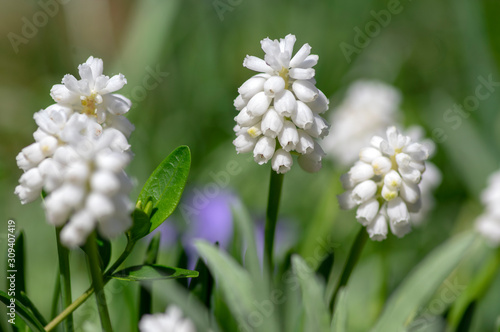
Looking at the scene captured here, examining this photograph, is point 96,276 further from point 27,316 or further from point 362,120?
point 362,120

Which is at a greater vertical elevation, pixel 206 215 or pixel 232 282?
pixel 206 215

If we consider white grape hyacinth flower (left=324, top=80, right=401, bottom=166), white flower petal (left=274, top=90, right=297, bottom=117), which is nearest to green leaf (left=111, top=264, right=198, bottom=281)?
white flower petal (left=274, top=90, right=297, bottom=117)

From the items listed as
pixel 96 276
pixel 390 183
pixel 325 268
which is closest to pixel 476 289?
pixel 325 268

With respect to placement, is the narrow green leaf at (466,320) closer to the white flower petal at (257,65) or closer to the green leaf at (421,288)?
the green leaf at (421,288)

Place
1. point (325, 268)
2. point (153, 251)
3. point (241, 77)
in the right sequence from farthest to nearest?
point (241, 77) < point (325, 268) < point (153, 251)

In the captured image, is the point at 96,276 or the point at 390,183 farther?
the point at 390,183

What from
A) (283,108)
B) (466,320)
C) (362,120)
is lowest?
(466,320)

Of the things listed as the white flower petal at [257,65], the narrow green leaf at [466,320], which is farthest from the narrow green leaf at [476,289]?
the white flower petal at [257,65]

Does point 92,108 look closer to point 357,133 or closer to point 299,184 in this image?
point 357,133
